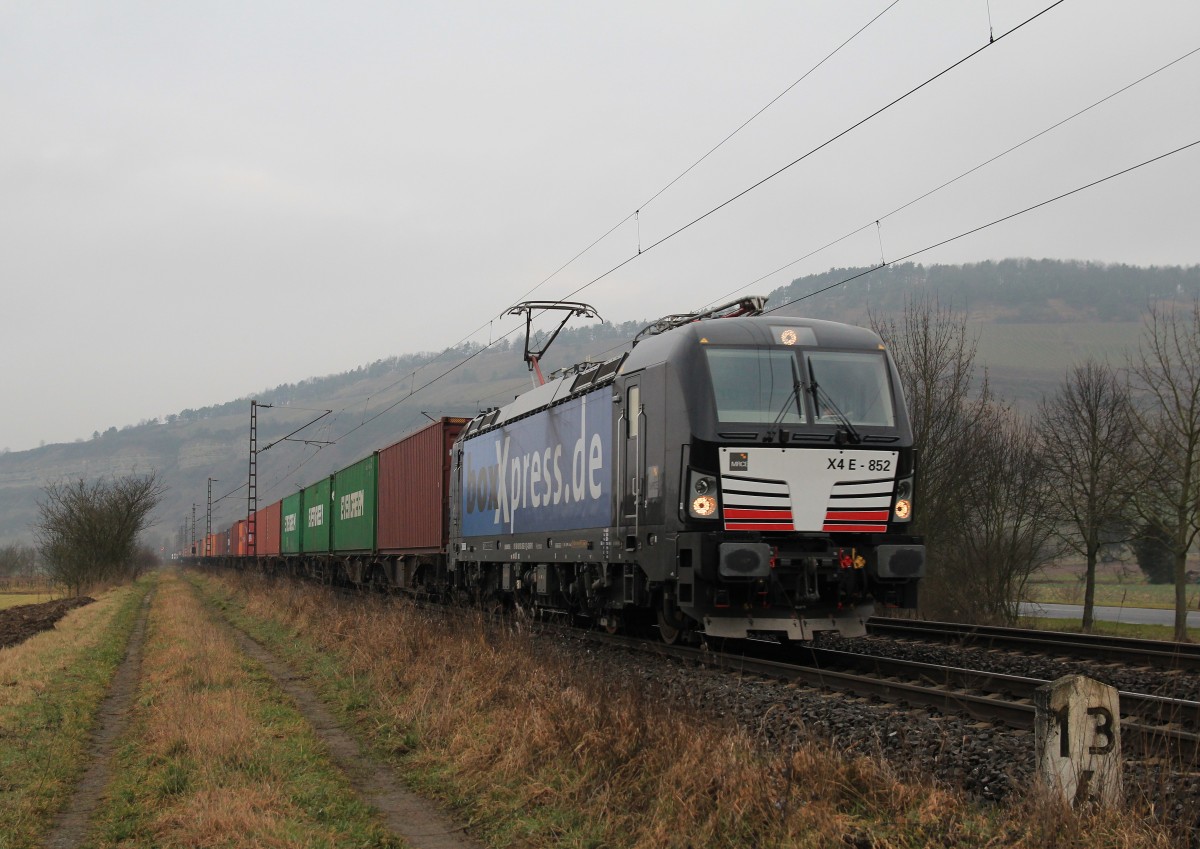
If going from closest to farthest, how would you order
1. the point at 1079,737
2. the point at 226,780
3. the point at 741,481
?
the point at 1079,737, the point at 226,780, the point at 741,481

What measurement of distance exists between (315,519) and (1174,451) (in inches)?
1122

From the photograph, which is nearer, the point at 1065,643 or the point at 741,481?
the point at 741,481

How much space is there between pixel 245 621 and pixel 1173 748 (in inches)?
801

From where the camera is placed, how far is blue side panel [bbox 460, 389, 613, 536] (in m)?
13.9

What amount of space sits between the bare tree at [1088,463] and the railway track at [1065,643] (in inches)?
347

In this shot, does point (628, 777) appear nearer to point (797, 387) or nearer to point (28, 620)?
point (797, 387)

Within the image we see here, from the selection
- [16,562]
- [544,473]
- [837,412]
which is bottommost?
[16,562]

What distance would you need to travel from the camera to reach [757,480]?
11.3m

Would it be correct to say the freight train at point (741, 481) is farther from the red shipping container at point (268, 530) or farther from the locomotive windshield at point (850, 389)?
the red shipping container at point (268, 530)

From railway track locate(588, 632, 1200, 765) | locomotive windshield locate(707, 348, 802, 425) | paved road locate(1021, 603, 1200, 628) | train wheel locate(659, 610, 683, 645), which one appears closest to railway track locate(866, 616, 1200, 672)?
railway track locate(588, 632, 1200, 765)

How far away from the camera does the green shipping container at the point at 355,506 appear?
29875mm

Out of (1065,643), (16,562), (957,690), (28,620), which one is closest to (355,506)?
(28,620)

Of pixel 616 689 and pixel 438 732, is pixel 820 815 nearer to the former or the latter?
pixel 616 689

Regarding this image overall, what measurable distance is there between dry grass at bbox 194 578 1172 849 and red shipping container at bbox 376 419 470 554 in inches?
459
